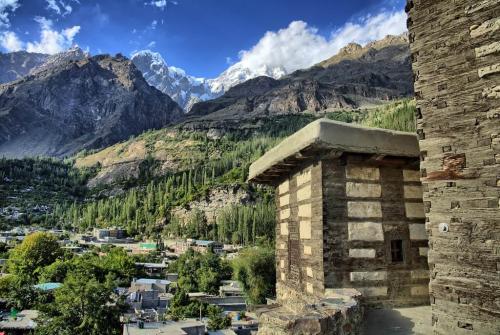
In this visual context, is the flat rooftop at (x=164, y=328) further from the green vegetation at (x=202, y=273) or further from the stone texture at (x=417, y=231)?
the stone texture at (x=417, y=231)

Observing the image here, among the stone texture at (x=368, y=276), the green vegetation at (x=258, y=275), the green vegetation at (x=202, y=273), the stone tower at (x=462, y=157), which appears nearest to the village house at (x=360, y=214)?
the stone texture at (x=368, y=276)

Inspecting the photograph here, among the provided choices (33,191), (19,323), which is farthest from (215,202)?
(33,191)

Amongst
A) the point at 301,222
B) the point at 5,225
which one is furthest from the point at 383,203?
the point at 5,225

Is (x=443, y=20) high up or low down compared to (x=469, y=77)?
up

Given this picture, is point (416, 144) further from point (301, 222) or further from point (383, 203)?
point (301, 222)

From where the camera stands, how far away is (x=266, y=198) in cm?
11831

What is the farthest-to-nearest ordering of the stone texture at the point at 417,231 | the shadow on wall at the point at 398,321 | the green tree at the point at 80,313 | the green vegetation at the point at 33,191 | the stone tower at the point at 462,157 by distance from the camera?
the green vegetation at the point at 33,191
the green tree at the point at 80,313
the stone texture at the point at 417,231
the shadow on wall at the point at 398,321
the stone tower at the point at 462,157

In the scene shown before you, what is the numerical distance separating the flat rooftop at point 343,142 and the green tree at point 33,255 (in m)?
70.4

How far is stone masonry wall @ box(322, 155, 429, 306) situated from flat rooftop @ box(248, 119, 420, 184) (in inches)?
14.0

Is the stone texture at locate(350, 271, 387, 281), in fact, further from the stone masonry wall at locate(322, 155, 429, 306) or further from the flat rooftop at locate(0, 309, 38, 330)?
the flat rooftop at locate(0, 309, 38, 330)

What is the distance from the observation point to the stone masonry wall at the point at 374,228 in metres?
9.42

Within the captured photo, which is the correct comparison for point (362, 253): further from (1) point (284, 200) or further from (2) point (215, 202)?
(2) point (215, 202)

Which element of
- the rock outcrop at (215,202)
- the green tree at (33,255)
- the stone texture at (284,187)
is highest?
the rock outcrop at (215,202)

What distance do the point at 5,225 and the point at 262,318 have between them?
14461 cm
